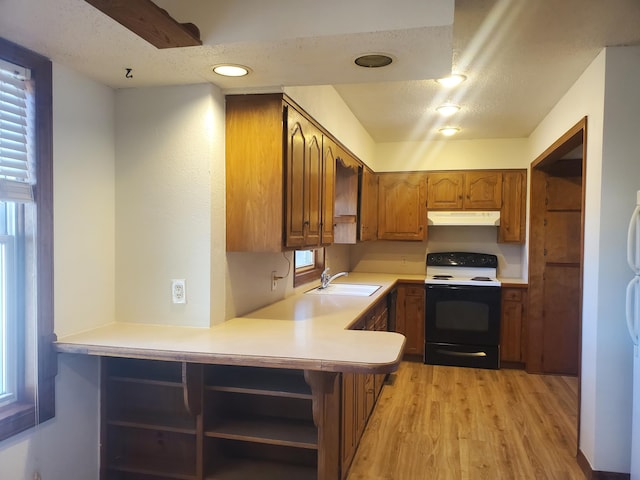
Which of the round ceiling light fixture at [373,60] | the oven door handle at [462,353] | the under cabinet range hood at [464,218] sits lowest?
the oven door handle at [462,353]

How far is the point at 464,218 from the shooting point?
5.04 metres

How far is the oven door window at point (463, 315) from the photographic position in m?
4.74

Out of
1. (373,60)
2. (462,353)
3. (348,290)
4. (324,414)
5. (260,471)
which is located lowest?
(462,353)

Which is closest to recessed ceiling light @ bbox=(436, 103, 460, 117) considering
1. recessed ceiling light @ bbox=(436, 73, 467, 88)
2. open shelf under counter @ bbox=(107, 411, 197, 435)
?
recessed ceiling light @ bbox=(436, 73, 467, 88)

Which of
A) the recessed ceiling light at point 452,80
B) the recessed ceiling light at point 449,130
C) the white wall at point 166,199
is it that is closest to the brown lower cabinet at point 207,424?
the white wall at point 166,199

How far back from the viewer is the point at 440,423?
11.2ft

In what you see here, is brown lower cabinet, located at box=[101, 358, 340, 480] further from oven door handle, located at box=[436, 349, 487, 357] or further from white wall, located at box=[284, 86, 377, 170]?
oven door handle, located at box=[436, 349, 487, 357]

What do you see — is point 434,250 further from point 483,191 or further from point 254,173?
point 254,173

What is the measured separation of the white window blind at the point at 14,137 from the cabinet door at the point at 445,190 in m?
4.19

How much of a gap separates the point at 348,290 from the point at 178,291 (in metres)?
A: 1.98

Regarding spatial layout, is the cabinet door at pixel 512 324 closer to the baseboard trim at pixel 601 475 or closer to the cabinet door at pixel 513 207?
the cabinet door at pixel 513 207

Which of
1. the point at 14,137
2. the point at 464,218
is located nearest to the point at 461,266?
the point at 464,218

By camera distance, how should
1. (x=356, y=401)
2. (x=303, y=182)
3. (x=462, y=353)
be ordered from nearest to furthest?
(x=303, y=182), (x=356, y=401), (x=462, y=353)

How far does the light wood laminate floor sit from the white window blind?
2269 mm
